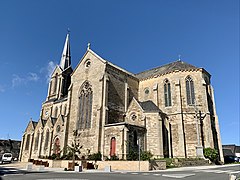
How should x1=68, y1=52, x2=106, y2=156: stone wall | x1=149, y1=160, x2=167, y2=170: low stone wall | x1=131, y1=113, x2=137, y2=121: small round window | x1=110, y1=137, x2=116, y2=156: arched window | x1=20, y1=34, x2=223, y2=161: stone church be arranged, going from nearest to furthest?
x1=149, y1=160, x2=167, y2=170: low stone wall, x1=110, y1=137, x2=116, y2=156: arched window, x1=20, y1=34, x2=223, y2=161: stone church, x1=68, y1=52, x2=106, y2=156: stone wall, x1=131, y1=113, x2=137, y2=121: small round window

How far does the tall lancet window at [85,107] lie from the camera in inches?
1188

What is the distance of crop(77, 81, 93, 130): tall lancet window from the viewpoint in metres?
30.2

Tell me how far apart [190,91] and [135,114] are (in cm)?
1002

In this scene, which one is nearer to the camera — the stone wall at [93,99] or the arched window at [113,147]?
the arched window at [113,147]

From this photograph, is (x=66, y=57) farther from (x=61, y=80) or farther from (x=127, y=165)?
(x=127, y=165)

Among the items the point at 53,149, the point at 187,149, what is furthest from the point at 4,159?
the point at 187,149

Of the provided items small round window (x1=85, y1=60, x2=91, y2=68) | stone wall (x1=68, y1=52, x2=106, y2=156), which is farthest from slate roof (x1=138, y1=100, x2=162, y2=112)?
small round window (x1=85, y1=60, x2=91, y2=68)

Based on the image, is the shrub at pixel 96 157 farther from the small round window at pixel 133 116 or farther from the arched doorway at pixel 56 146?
the arched doorway at pixel 56 146

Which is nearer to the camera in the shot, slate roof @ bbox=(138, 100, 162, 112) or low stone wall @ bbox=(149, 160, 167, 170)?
low stone wall @ bbox=(149, 160, 167, 170)

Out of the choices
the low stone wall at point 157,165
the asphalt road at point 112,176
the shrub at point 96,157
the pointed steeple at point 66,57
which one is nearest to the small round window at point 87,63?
the shrub at point 96,157

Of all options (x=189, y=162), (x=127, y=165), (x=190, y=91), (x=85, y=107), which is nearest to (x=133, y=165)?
(x=127, y=165)

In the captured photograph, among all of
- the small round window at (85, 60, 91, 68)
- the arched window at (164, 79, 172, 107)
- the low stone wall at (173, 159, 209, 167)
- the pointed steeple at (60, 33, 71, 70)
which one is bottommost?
the low stone wall at (173, 159, 209, 167)

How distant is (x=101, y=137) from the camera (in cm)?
2628

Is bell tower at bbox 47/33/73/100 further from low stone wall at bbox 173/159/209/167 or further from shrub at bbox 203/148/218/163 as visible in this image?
shrub at bbox 203/148/218/163
